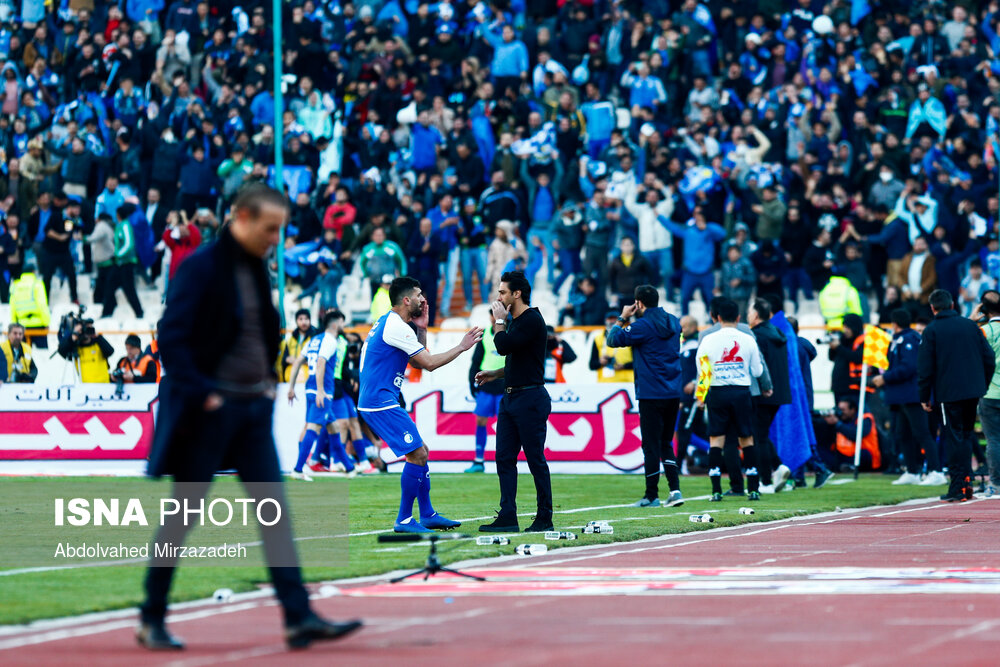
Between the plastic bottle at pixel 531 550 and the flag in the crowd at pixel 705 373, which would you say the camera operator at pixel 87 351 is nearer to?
the flag in the crowd at pixel 705 373

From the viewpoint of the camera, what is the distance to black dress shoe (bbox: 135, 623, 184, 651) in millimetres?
7645

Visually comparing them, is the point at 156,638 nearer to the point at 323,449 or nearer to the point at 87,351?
the point at 323,449

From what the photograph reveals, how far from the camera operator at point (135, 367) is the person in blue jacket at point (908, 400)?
1085cm

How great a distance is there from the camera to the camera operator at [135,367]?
2630cm

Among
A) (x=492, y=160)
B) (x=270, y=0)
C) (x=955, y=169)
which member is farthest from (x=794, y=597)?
(x=270, y=0)

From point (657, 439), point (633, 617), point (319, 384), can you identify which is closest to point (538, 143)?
point (319, 384)

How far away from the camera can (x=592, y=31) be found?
108 ft

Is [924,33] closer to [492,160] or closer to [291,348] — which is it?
[492,160]

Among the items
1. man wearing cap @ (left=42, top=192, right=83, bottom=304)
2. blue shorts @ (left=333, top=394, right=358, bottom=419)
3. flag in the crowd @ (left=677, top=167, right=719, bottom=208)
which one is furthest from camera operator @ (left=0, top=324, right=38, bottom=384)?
flag in the crowd @ (left=677, top=167, right=719, bottom=208)

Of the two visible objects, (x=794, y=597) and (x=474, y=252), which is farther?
(x=474, y=252)

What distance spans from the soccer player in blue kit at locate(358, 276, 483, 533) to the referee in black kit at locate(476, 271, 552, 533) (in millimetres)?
390

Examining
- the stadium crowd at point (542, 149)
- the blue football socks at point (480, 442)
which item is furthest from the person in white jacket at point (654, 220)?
the blue football socks at point (480, 442)

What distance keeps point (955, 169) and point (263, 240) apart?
21765 millimetres

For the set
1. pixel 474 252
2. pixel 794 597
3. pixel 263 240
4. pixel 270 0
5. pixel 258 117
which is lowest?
pixel 794 597
